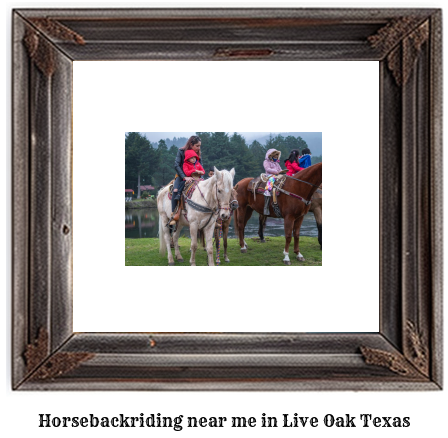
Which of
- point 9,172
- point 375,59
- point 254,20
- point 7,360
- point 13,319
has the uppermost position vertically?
point 254,20

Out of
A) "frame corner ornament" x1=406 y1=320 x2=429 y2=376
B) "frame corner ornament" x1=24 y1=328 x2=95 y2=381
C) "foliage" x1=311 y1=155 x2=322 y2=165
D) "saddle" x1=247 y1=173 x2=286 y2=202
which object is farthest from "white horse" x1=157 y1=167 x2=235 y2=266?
"frame corner ornament" x1=406 y1=320 x2=429 y2=376

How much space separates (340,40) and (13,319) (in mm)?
1918

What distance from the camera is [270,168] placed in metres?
1.97

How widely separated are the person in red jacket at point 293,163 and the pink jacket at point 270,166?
5cm

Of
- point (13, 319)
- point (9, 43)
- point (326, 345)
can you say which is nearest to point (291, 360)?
point (326, 345)

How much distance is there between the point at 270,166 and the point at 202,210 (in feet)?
1.58

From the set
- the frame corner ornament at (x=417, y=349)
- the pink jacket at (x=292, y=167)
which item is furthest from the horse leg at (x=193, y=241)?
the frame corner ornament at (x=417, y=349)

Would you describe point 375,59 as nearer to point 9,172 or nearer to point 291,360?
point 291,360

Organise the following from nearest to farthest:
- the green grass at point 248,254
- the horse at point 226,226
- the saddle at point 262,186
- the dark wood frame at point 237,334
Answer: the dark wood frame at point 237,334 < the green grass at point 248,254 < the horse at point 226,226 < the saddle at point 262,186

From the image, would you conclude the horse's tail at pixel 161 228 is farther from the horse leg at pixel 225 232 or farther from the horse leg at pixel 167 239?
the horse leg at pixel 225 232

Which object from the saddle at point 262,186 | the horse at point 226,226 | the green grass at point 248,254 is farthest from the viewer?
the saddle at point 262,186

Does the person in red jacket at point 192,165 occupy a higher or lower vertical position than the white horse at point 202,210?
higher

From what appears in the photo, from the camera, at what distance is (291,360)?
1.66 meters

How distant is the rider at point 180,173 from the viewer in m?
1.82
